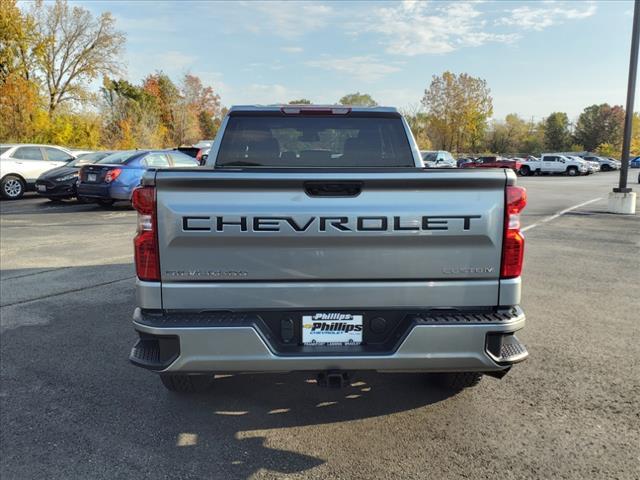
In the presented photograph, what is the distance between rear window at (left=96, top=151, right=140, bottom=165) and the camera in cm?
1400

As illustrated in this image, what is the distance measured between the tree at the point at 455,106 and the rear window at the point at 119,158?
6321 cm

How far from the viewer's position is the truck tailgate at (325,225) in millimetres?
2605

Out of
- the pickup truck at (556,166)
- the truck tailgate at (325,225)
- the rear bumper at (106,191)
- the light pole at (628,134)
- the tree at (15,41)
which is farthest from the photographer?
the pickup truck at (556,166)

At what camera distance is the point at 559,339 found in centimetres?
475

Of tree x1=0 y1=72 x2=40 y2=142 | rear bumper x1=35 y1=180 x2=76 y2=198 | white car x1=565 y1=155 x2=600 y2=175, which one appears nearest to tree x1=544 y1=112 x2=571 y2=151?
white car x1=565 y1=155 x2=600 y2=175

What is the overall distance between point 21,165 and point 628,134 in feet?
61.1

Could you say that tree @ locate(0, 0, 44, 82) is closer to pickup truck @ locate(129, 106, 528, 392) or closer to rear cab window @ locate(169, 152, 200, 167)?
rear cab window @ locate(169, 152, 200, 167)

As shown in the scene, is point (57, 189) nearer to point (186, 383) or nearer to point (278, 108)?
point (278, 108)

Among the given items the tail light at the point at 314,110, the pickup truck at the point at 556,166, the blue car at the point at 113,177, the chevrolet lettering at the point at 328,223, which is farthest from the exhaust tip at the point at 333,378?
the pickup truck at the point at 556,166

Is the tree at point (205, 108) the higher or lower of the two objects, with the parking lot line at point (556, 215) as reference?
higher

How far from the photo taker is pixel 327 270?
2.69 metres

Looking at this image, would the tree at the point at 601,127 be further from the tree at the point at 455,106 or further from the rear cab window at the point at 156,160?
the rear cab window at the point at 156,160

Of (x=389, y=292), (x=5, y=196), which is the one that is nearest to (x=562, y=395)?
(x=389, y=292)

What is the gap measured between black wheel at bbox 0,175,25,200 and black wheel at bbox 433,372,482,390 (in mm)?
17116
